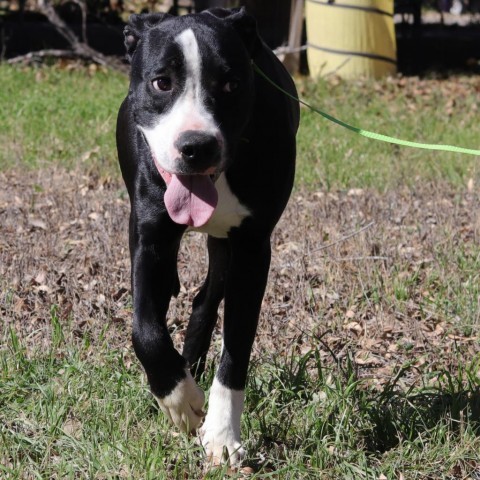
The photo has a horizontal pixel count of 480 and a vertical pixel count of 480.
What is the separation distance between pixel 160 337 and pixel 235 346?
0.32 metres

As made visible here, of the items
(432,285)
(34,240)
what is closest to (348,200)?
(432,285)

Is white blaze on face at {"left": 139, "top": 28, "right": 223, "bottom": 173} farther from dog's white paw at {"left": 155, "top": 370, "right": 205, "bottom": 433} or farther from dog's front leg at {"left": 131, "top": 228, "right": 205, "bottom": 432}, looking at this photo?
dog's white paw at {"left": 155, "top": 370, "right": 205, "bottom": 433}

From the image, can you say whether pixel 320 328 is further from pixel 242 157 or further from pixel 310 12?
pixel 310 12

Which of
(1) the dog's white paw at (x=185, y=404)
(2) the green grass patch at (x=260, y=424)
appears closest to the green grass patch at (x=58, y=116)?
(2) the green grass patch at (x=260, y=424)

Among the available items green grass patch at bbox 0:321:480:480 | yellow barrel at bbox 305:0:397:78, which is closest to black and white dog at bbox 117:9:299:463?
green grass patch at bbox 0:321:480:480

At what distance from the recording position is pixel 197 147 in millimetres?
3080

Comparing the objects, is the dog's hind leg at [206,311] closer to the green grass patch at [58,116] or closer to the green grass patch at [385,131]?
the green grass patch at [385,131]

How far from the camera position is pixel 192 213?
3.25m

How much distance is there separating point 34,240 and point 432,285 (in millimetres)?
2096

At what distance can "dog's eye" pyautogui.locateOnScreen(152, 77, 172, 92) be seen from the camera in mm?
3195

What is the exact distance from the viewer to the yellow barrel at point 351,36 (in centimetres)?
1102

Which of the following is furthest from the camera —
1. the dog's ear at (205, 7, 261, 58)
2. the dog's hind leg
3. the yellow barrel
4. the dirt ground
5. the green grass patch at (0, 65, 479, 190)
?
the yellow barrel

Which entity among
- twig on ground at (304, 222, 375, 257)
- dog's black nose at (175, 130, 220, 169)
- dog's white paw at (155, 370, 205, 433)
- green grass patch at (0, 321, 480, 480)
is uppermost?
dog's black nose at (175, 130, 220, 169)

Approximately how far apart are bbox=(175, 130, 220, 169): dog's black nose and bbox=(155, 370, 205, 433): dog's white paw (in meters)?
0.66
